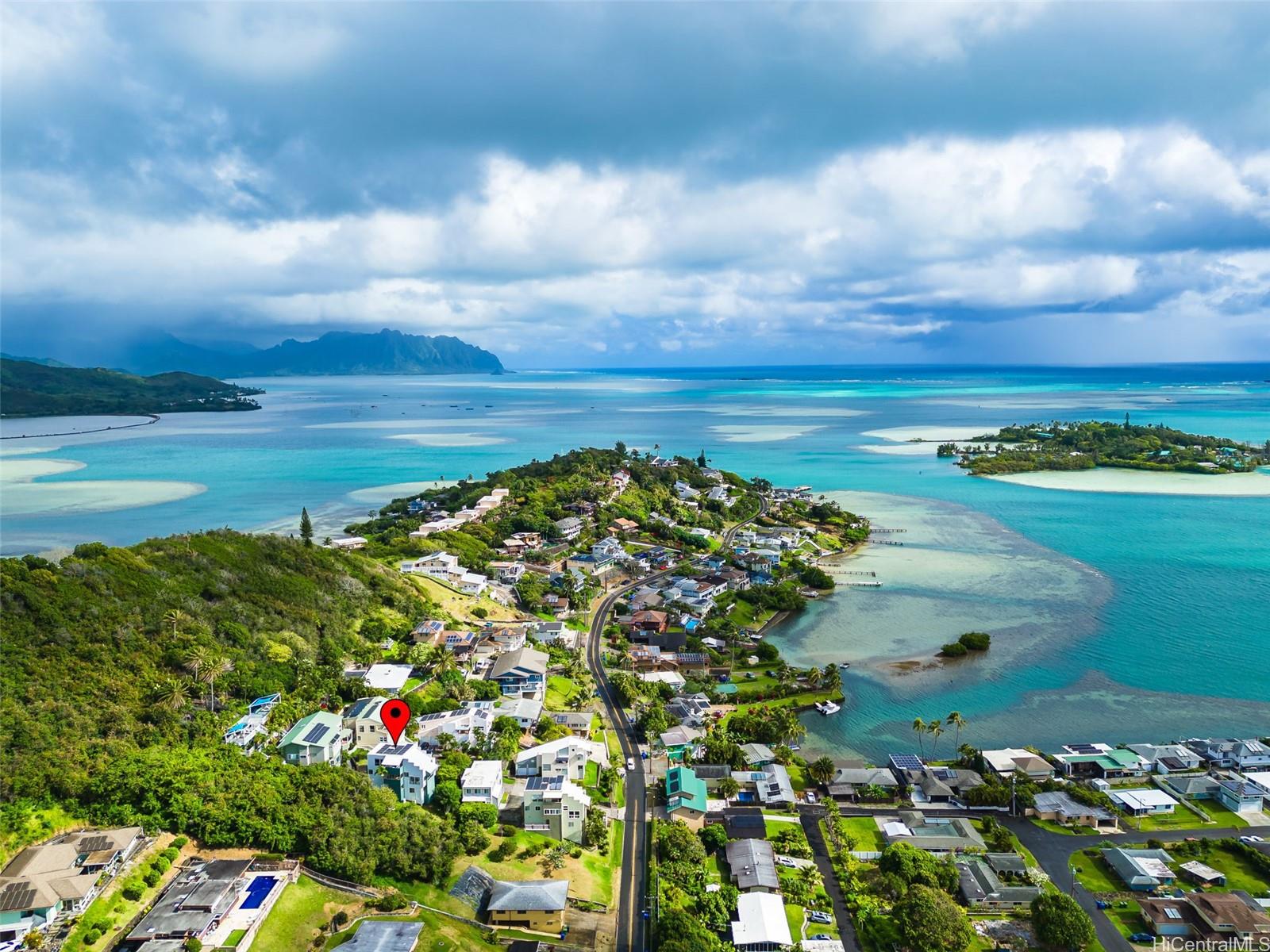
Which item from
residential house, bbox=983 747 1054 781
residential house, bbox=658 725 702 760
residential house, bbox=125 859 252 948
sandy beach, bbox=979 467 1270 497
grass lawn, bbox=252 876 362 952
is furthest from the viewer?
sandy beach, bbox=979 467 1270 497

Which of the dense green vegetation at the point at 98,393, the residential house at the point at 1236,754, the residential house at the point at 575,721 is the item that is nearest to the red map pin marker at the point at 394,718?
the residential house at the point at 575,721

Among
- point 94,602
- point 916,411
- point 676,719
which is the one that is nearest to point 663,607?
point 676,719

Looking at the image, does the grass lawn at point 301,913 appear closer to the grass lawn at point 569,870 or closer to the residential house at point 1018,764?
the grass lawn at point 569,870

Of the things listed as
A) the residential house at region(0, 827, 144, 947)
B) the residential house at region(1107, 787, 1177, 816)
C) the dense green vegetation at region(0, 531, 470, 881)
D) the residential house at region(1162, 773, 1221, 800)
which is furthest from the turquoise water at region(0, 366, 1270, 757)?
the residential house at region(0, 827, 144, 947)

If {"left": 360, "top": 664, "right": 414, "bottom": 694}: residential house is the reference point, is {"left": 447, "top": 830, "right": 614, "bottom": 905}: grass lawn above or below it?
below

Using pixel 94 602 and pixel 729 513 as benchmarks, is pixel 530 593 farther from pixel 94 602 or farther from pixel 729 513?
pixel 729 513

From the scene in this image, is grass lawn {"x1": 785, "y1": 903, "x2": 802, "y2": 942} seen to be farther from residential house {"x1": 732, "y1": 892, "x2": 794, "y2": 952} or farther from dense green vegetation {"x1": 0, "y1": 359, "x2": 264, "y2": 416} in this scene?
dense green vegetation {"x1": 0, "y1": 359, "x2": 264, "y2": 416}
